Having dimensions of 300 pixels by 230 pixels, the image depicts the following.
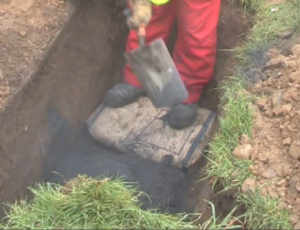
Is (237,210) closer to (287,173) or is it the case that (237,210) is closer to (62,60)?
(287,173)

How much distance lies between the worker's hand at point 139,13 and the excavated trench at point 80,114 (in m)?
0.72

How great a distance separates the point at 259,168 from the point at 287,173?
142 millimetres

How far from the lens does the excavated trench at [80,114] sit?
3369mm

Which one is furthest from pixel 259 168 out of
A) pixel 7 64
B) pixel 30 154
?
pixel 7 64

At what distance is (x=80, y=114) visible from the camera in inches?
157

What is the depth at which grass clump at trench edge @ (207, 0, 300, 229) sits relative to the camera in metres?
2.63

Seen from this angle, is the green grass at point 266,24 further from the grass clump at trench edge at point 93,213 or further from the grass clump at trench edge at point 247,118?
the grass clump at trench edge at point 93,213

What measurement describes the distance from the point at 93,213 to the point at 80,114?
1509 millimetres

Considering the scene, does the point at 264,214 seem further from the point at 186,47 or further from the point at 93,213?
the point at 186,47

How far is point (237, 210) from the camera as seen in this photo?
2748 millimetres

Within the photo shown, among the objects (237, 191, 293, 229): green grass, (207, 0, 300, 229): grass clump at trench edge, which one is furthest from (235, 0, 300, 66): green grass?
(237, 191, 293, 229): green grass

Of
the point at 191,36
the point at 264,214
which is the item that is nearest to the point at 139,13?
the point at 191,36

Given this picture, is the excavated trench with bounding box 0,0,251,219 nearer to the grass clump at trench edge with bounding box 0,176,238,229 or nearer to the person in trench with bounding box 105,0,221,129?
the person in trench with bounding box 105,0,221,129

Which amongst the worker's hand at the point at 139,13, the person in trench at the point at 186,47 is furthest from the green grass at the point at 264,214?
the person in trench at the point at 186,47
